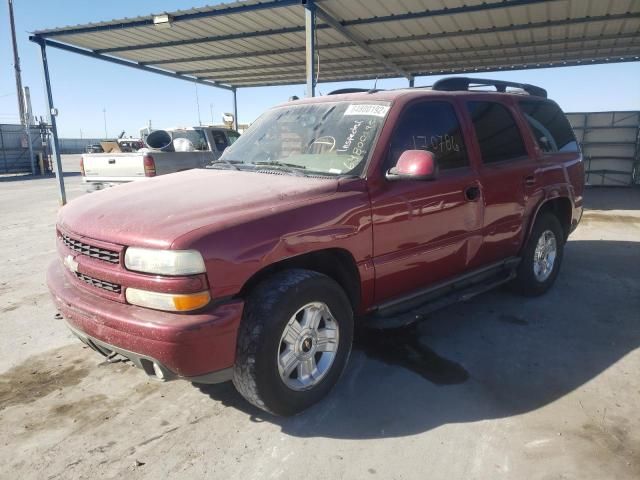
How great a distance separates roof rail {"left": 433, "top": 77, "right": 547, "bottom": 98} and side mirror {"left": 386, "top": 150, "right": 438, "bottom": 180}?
1220 mm

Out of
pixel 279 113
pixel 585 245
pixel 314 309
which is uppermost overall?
pixel 279 113

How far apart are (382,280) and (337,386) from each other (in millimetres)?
768

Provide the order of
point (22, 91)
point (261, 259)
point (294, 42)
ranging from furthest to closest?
point (22, 91) → point (294, 42) → point (261, 259)

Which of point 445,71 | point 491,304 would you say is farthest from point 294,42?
point 491,304

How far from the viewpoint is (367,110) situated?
338 cm

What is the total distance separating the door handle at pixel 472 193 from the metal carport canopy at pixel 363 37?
5.55 m

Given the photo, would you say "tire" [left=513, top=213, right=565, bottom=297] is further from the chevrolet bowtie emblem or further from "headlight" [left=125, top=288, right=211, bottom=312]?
the chevrolet bowtie emblem

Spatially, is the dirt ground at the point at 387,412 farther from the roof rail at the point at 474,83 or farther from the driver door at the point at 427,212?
the roof rail at the point at 474,83

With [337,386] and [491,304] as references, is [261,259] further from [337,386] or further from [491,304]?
[491,304]

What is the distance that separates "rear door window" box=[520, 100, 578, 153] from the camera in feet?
15.3

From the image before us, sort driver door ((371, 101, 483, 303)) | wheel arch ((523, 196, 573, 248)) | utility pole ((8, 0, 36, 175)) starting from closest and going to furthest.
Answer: driver door ((371, 101, 483, 303)) → wheel arch ((523, 196, 573, 248)) → utility pole ((8, 0, 36, 175))

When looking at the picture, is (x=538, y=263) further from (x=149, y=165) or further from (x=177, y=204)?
(x=149, y=165)

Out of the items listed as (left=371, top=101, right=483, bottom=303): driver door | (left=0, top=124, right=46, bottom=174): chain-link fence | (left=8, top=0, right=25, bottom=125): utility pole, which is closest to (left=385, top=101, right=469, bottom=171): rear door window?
(left=371, top=101, right=483, bottom=303): driver door

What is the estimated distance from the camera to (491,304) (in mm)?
4633
